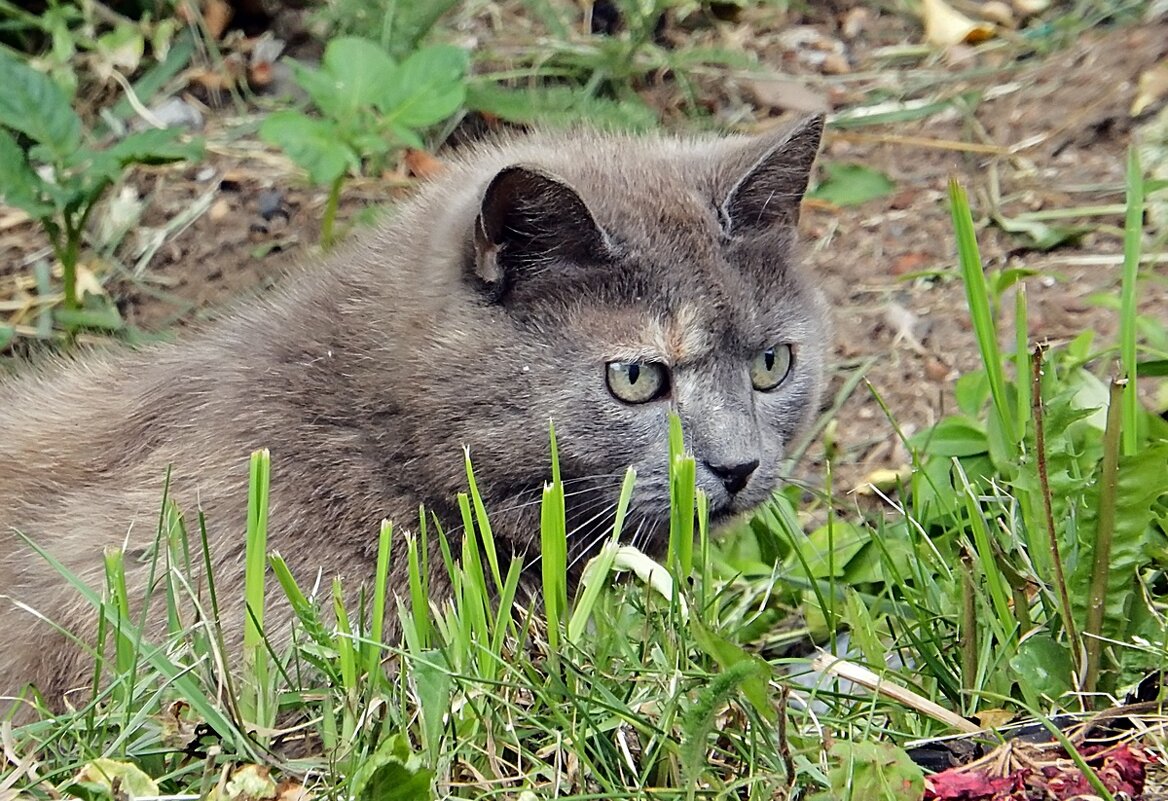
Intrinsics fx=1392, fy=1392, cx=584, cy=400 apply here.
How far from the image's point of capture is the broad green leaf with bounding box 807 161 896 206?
158 inches

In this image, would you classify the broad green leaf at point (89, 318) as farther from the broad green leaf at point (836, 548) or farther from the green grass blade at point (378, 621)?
the green grass blade at point (378, 621)

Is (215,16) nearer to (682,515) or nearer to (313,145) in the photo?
(313,145)

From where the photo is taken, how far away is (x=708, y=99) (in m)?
4.42

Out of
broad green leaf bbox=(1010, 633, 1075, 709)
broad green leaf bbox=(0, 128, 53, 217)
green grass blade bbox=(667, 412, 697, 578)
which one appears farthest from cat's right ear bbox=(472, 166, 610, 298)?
broad green leaf bbox=(0, 128, 53, 217)

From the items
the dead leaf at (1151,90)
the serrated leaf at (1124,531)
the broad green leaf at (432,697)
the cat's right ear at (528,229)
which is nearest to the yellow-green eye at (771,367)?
the cat's right ear at (528,229)

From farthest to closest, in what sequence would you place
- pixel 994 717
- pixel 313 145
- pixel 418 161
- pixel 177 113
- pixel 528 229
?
pixel 177 113 → pixel 418 161 → pixel 313 145 → pixel 528 229 → pixel 994 717

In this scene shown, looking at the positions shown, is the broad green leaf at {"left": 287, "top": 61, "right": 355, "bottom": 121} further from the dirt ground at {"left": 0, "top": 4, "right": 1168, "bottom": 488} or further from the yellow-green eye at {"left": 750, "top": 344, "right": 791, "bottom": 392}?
the yellow-green eye at {"left": 750, "top": 344, "right": 791, "bottom": 392}

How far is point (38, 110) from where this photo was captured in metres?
3.30

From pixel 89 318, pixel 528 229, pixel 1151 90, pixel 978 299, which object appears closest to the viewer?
pixel 978 299

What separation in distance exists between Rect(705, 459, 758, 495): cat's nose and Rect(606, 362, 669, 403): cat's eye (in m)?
0.15

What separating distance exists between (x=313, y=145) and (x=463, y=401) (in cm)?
136

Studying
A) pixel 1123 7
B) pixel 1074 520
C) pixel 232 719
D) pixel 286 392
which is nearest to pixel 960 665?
pixel 1074 520

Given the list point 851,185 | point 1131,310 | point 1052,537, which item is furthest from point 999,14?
point 1052,537

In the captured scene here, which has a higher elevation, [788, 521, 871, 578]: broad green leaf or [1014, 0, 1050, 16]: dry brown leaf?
[1014, 0, 1050, 16]: dry brown leaf
